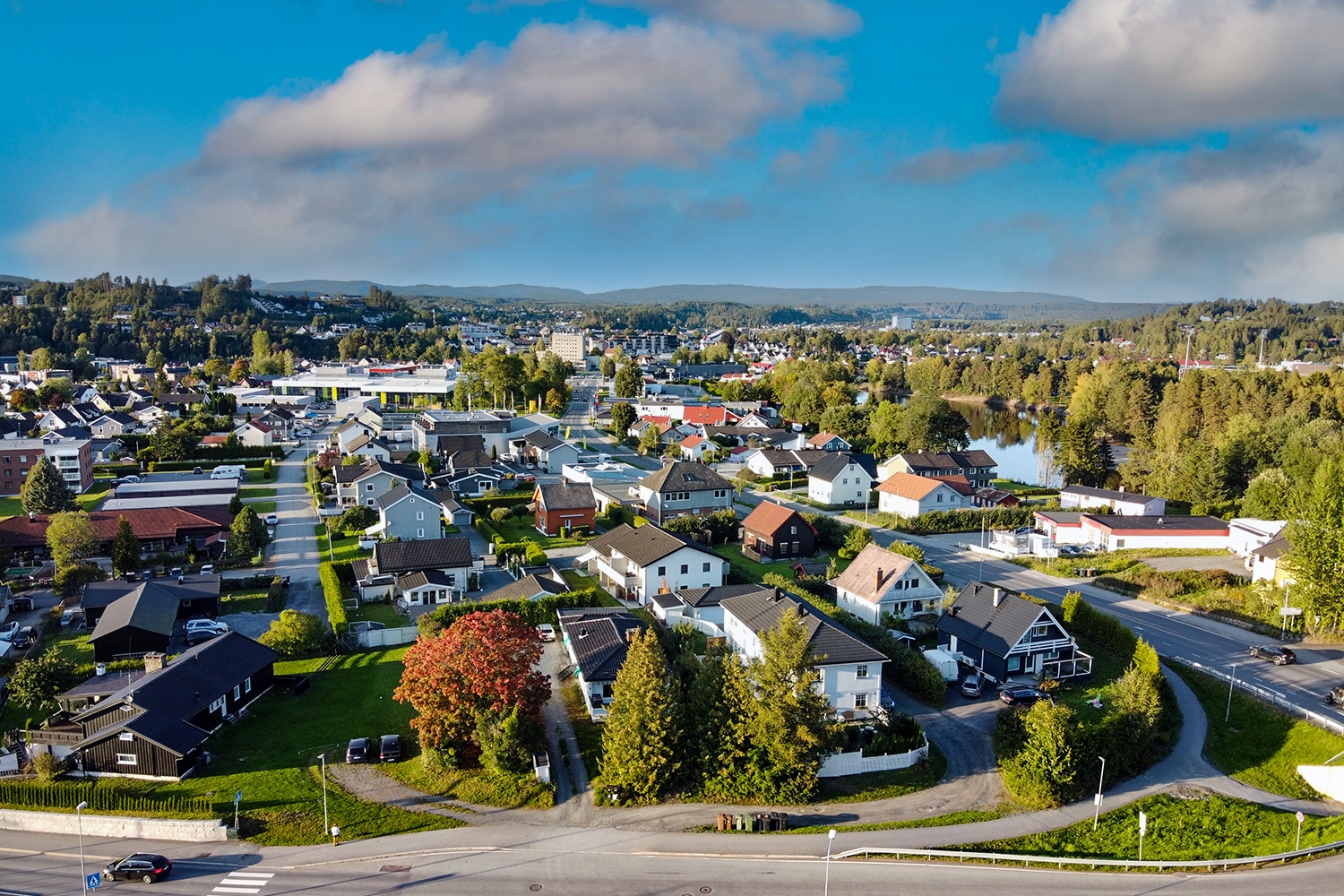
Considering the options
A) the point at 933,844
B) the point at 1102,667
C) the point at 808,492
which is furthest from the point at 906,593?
the point at 808,492

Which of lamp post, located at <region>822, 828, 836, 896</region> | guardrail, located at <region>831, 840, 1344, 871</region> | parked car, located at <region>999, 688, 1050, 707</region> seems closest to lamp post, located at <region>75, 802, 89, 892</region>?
lamp post, located at <region>822, 828, 836, 896</region>

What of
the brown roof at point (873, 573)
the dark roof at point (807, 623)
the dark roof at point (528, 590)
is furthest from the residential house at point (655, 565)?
the brown roof at point (873, 573)

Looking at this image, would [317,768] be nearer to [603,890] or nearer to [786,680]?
[603,890]

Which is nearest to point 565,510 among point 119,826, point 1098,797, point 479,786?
point 479,786

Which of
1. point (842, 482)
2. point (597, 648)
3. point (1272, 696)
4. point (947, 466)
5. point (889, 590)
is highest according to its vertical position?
point (947, 466)

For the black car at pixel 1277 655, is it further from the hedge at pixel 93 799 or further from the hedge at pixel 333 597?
the hedge at pixel 93 799

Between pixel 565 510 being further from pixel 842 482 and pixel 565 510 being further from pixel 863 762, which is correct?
pixel 863 762
